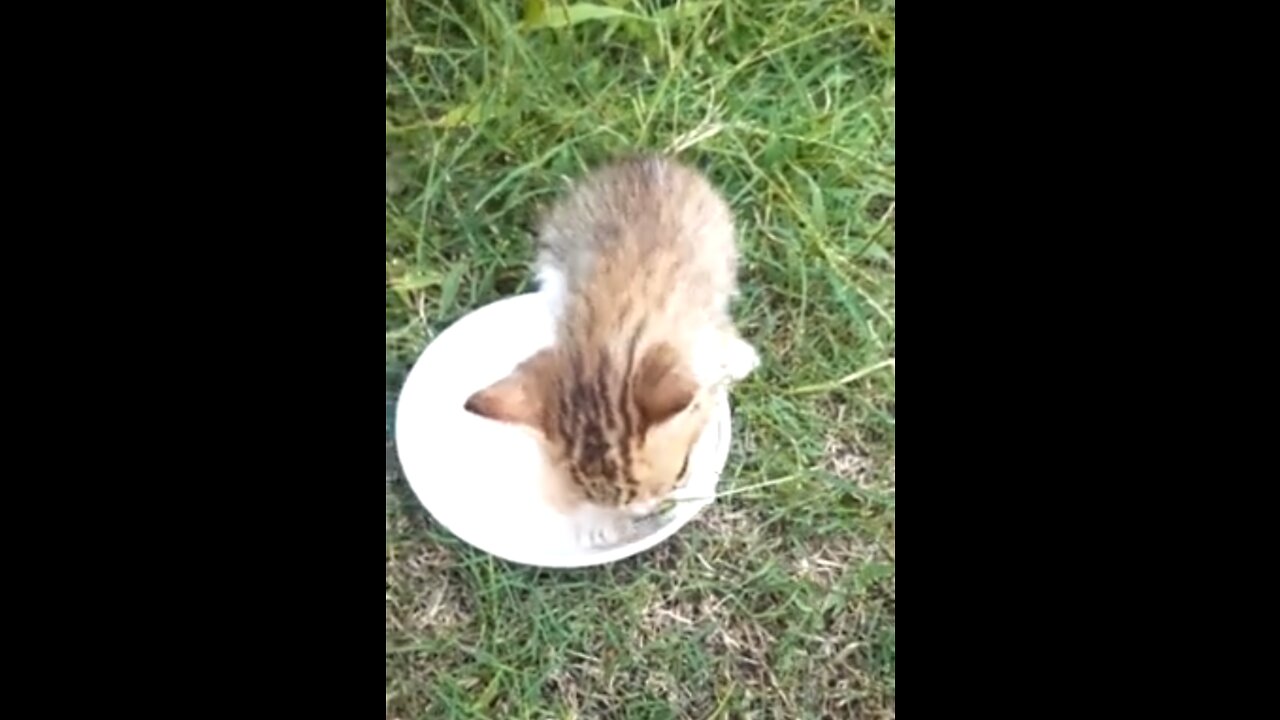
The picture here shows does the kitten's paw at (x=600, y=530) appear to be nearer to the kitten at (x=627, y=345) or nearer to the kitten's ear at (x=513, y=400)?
the kitten at (x=627, y=345)

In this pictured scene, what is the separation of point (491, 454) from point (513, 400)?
0.19m

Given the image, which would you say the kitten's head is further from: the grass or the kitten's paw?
the grass

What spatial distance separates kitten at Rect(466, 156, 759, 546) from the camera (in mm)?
1547

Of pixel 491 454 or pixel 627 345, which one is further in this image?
pixel 491 454

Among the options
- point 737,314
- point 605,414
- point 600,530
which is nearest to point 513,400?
point 605,414

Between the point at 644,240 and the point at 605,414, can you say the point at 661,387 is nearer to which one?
the point at 605,414

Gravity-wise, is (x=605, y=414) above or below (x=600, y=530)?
above

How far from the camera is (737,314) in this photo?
5.72 ft

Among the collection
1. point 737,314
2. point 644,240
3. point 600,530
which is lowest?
point 600,530

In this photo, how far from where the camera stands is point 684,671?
1.65 metres

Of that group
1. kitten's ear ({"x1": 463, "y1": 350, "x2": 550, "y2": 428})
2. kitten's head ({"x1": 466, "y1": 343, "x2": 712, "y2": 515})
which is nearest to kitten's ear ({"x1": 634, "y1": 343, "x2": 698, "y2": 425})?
kitten's head ({"x1": 466, "y1": 343, "x2": 712, "y2": 515})
